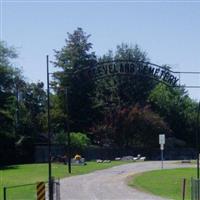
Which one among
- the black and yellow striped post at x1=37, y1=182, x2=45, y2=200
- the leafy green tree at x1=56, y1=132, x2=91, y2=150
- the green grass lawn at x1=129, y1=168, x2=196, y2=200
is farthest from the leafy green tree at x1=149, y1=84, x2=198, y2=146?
the black and yellow striped post at x1=37, y1=182, x2=45, y2=200

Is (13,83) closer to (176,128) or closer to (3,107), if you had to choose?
(3,107)

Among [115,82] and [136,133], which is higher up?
[115,82]

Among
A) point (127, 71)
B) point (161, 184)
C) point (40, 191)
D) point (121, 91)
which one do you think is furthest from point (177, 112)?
point (40, 191)

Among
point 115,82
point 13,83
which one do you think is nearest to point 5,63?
point 13,83

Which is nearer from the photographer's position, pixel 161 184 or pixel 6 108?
pixel 161 184

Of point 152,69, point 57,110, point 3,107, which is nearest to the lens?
point 152,69

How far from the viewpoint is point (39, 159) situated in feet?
279

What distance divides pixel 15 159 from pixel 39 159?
3.95 m

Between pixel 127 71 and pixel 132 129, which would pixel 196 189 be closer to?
pixel 127 71

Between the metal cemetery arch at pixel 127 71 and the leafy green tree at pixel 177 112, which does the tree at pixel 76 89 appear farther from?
the metal cemetery arch at pixel 127 71

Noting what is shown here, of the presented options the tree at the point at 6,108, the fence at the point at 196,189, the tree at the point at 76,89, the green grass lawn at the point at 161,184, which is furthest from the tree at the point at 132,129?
the fence at the point at 196,189

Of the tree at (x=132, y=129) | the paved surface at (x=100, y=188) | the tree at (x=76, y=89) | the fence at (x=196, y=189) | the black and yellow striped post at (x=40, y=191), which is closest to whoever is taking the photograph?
the black and yellow striped post at (x=40, y=191)

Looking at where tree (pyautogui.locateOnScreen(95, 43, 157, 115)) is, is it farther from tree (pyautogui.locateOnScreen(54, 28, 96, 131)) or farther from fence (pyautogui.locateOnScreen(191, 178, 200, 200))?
fence (pyautogui.locateOnScreen(191, 178, 200, 200))

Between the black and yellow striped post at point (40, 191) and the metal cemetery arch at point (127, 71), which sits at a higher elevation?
the metal cemetery arch at point (127, 71)
